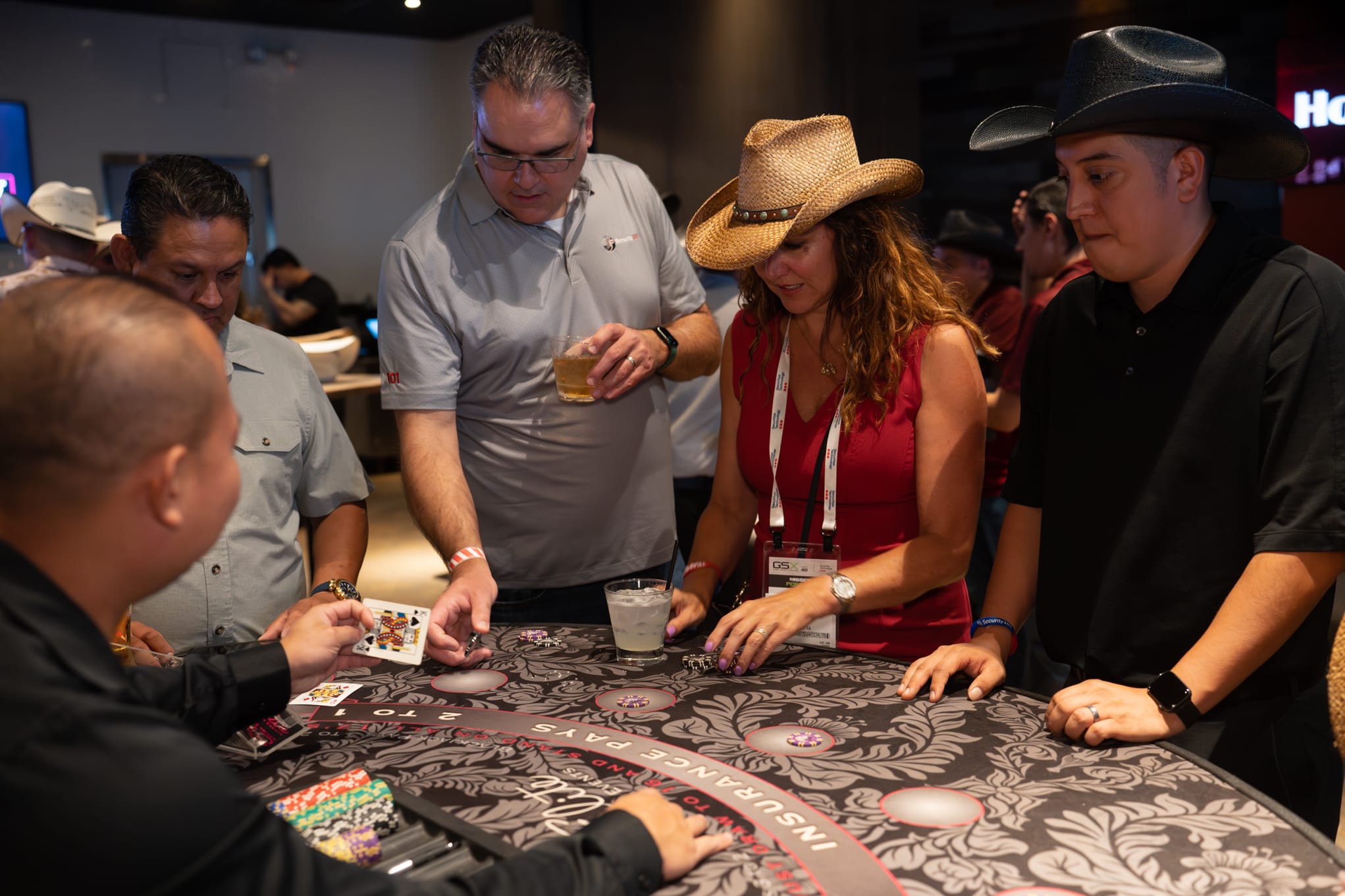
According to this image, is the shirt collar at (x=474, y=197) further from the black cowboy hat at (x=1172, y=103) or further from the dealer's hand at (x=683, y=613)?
the black cowboy hat at (x=1172, y=103)

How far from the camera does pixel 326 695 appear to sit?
1.75 meters

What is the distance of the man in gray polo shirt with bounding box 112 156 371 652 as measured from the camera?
199cm

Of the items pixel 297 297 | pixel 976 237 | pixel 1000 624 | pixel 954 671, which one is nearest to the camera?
pixel 954 671

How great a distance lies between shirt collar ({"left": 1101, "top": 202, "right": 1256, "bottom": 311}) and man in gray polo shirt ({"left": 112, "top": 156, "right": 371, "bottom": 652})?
1.48m

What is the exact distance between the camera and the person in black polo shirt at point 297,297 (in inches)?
383

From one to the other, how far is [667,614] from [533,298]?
0.91 m

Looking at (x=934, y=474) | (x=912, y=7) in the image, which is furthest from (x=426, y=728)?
(x=912, y=7)

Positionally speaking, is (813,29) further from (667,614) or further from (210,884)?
(210,884)

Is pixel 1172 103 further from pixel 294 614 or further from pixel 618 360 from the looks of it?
pixel 294 614

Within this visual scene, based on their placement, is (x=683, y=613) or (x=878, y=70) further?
(x=878, y=70)

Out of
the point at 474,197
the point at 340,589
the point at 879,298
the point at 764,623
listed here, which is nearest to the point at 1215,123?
the point at 879,298

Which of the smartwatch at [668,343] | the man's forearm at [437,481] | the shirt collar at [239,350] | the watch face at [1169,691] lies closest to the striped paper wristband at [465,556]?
the man's forearm at [437,481]

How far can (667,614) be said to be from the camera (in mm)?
1899

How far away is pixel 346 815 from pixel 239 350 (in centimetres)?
126
